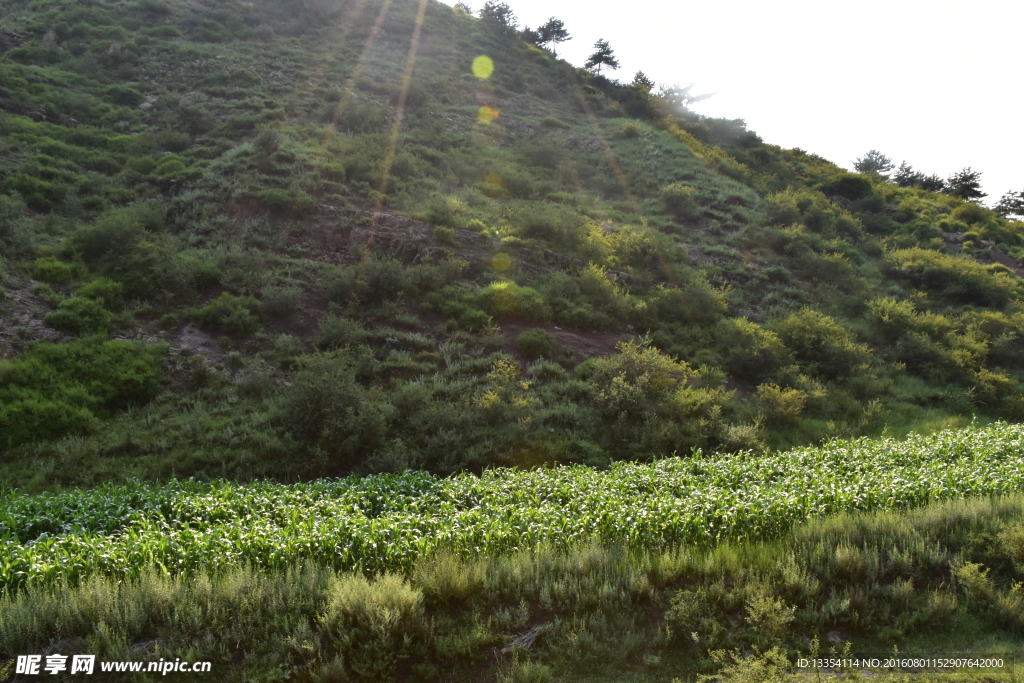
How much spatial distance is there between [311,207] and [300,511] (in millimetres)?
15103

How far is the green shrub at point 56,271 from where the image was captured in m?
14.5

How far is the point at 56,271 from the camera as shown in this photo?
48.3 feet

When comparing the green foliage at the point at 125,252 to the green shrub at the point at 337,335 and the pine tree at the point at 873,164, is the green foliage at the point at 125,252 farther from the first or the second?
the pine tree at the point at 873,164

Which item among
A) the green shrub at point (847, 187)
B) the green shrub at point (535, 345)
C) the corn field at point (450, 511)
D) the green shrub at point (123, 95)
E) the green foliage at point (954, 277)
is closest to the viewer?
the corn field at point (450, 511)

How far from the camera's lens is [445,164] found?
2650 centimetres

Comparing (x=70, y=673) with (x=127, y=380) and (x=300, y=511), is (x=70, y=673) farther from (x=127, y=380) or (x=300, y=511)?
(x=127, y=380)

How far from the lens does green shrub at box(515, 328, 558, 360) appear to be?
15859mm

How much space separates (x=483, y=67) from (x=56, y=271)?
36.2 meters

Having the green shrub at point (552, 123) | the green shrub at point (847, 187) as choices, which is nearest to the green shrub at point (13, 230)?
the green shrub at point (552, 123)

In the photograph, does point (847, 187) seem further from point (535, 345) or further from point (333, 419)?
point (333, 419)

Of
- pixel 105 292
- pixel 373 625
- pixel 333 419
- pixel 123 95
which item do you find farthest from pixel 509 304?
pixel 123 95

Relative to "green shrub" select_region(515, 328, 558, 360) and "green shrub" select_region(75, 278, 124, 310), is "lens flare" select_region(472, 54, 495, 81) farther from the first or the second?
"green shrub" select_region(75, 278, 124, 310)

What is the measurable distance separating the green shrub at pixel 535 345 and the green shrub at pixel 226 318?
729 cm

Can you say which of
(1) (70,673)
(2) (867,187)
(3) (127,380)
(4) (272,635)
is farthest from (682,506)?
(2) (867,187)
